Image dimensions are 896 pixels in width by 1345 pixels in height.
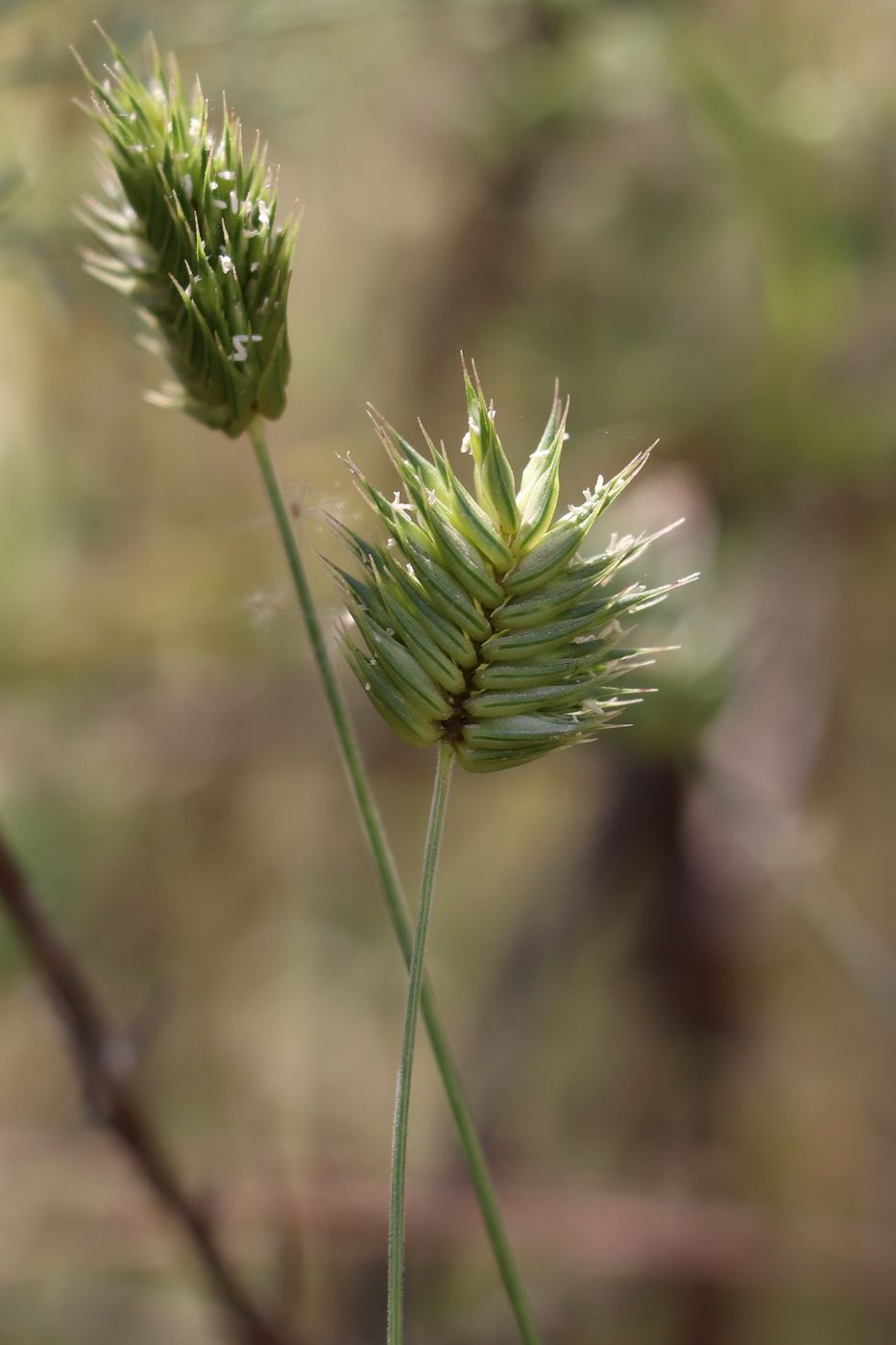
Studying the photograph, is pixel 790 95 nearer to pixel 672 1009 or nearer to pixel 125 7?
pixel 125 7

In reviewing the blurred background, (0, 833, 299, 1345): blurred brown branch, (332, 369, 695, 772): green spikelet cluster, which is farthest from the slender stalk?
the blurred background

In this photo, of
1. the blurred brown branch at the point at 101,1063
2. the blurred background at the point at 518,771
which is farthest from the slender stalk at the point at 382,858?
the blurred background at the point at 518,771

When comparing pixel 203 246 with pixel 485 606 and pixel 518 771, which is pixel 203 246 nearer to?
pixel 485 606

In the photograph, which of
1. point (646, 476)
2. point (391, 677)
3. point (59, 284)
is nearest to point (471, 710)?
point (391, 677)

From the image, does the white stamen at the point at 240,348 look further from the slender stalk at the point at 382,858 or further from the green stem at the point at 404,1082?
the green stem at the point at 404,1082

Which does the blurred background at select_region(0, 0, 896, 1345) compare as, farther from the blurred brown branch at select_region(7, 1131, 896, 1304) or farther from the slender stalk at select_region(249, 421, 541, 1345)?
the slender stalk at select_region(249, 421, 541, 1345)
